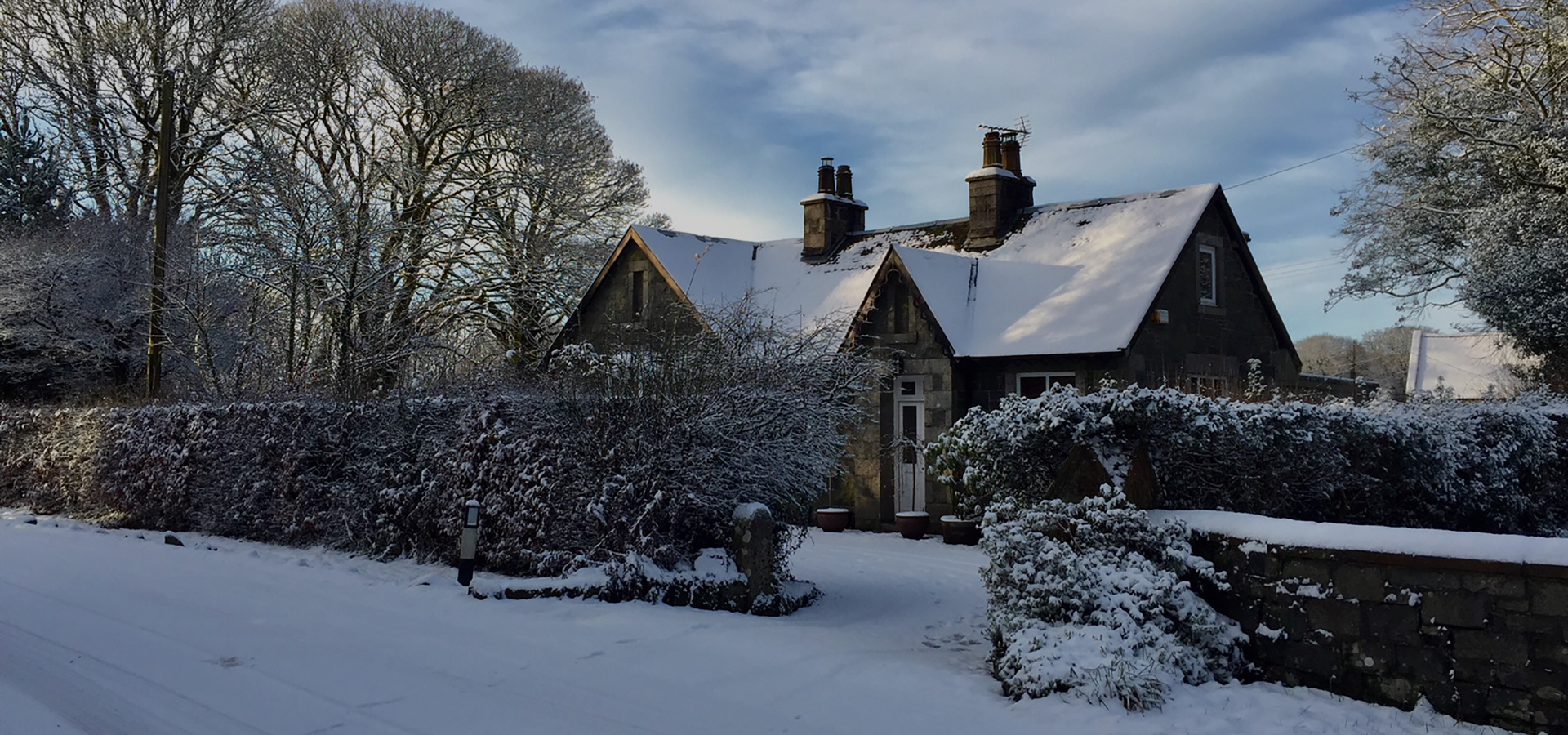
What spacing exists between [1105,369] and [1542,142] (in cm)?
1065

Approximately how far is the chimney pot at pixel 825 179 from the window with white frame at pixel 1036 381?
318 inches

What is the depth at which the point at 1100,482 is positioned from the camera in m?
7.76

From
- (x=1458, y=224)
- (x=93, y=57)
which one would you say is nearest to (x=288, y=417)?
(x=93, y=57)

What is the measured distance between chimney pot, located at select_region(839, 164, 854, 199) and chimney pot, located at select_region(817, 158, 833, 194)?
18.1 inches

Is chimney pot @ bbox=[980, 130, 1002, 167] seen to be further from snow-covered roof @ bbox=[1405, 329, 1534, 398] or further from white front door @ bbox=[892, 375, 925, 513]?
snow-covered roof @ bbox=[1405, 329, 1534, 398]

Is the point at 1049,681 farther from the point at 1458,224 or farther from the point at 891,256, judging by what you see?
the point at 1458,224

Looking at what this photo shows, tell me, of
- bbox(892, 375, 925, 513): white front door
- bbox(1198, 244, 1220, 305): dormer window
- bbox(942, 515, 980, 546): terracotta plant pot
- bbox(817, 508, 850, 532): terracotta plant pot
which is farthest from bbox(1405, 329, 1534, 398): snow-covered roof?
bbox(817, 508, 850, 532): terracotta plant pot

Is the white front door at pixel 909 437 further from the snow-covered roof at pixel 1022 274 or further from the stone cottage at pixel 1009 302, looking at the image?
the snow-covered roof at pixel 1022 274

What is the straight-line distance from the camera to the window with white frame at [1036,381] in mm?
17438

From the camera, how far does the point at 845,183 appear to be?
24.5 meters

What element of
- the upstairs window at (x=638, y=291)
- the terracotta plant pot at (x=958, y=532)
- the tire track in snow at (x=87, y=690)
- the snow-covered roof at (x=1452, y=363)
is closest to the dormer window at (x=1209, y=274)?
the terracotta plant pot at (x=958, y=532)

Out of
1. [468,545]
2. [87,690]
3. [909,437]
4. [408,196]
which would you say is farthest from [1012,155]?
[87,690]

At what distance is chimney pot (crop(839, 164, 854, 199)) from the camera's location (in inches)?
963

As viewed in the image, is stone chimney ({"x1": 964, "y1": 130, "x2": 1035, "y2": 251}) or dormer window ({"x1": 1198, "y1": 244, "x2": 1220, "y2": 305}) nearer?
dormer window ({"x1": 1198, "y1": 244, "x2": 1220, "y2": 305})
